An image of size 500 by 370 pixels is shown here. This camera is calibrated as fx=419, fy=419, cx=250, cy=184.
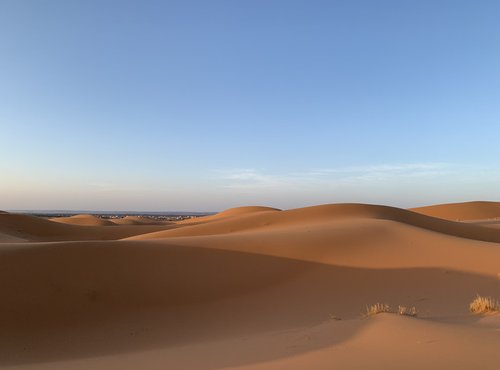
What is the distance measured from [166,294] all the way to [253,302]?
2390 mm

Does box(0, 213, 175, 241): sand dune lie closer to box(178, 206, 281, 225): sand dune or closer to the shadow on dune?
box(178, 206, 281, 225): sand dune

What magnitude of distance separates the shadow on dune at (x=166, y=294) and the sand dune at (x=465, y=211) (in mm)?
55782

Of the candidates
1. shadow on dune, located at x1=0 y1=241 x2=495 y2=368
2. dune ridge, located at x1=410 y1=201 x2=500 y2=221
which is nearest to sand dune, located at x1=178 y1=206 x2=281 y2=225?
dune ridge, located at x1=410 y1=201 x2=500 y2=221

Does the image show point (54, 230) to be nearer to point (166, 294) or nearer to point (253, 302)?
point (166, 294)

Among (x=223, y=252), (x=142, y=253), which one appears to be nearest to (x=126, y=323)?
(x=142, y=253)

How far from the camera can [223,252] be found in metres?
14.0

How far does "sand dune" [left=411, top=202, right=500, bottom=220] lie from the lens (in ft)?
204

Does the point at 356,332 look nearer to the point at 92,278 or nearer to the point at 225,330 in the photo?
the point at 225,330

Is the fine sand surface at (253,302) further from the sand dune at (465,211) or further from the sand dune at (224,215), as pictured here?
the sand dune at (465,211)

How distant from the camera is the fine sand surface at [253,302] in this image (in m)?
4.91

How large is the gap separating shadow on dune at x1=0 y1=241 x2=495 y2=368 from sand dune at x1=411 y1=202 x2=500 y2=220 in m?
55.8

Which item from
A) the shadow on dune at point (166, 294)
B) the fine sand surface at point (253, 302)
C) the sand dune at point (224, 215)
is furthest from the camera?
the sand dune at point (224, 215)

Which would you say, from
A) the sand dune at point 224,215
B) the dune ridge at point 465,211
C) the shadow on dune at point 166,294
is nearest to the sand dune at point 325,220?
the shadow on dune at point 166,294

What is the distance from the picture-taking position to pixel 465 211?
64250mm
